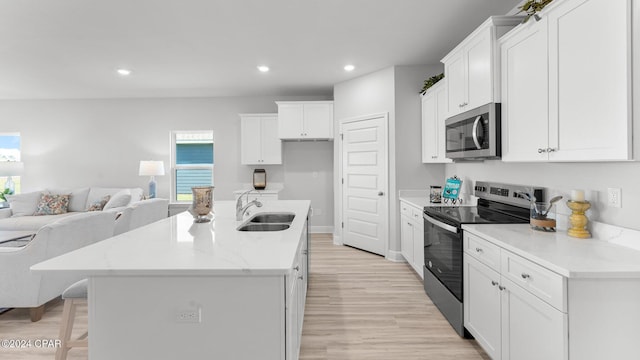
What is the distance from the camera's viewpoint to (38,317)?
247 cm

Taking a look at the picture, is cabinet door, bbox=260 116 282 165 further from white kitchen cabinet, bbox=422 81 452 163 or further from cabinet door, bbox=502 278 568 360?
cabinet door, bbox=502 278 568 360

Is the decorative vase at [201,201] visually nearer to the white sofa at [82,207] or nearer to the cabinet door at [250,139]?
the white sofa at [82,207]

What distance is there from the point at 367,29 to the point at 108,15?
8.27 feet

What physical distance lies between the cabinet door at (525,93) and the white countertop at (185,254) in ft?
5.25

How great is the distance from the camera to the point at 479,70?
231 cm

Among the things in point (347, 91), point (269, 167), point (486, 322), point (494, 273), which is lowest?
point (486, 322)

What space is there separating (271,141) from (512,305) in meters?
4.50

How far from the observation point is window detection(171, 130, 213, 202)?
5.91 meters

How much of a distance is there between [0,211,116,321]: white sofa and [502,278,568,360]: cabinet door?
3.35 m

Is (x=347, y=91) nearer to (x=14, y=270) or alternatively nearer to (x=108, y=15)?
(x=108, y=15)

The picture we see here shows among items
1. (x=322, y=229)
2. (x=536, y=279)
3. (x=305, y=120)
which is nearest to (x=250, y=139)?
(x=305, y=120)

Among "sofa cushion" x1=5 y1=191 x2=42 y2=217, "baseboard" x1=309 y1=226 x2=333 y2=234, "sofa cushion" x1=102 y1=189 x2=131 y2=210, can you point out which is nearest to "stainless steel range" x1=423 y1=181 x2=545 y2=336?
"baseboard" x1=309 y1=226 x2=333 y2=234

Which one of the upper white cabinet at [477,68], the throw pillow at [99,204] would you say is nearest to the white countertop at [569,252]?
the upper white cabinet at [477,68]

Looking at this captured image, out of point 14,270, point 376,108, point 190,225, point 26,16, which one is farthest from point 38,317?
point 376,108
